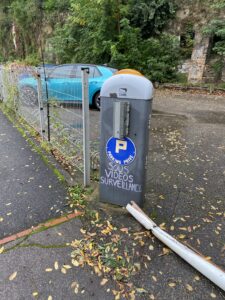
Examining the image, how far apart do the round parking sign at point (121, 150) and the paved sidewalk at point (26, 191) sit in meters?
0.87

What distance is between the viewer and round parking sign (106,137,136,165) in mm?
2504

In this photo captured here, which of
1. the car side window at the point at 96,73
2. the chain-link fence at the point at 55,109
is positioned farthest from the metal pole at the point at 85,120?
the car side window at the point at 96,73

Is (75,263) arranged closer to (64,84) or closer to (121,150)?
(121,150)

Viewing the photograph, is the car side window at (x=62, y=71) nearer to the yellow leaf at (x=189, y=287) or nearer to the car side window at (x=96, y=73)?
the car side window at (x=96, y=73)

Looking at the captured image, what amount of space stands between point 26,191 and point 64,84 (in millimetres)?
1868

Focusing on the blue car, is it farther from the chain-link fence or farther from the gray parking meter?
the gray parking meter

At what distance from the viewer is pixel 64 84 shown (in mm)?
4027

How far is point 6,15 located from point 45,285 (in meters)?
23.4

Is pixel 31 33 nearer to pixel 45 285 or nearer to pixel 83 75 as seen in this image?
pixel 83 75

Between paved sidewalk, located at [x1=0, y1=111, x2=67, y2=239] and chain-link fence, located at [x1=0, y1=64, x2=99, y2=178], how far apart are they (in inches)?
17.1

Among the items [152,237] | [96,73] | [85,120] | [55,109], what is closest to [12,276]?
[152,237]

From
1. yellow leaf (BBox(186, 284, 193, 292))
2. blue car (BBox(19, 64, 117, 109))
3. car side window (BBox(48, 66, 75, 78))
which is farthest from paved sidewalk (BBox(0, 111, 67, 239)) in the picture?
car side window (BBox(48, 66, 75, 78))

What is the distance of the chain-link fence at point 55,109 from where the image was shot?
3.35 meters

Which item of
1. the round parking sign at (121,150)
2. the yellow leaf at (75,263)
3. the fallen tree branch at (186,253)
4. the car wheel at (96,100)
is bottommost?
the yellow leaf at (75,263)
